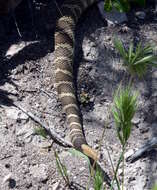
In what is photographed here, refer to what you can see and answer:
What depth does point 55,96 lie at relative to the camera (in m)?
5.33

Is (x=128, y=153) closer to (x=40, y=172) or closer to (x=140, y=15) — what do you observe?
(x=40, y=172)

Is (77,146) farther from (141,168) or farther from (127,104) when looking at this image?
(127,104)

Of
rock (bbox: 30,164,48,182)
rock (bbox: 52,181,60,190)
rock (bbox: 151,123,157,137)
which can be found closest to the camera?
rock (bbox: 52,181,60,190)

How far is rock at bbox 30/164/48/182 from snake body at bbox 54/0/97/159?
0.40 meters

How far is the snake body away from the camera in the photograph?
4.73 meters

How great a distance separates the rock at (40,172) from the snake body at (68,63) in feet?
1.31

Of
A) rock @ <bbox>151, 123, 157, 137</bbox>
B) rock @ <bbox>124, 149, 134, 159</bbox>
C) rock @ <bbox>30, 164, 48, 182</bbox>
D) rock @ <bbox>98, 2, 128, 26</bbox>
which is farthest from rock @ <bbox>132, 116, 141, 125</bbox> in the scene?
rock @ <bbox>98, 2, 128, 26</bbox>

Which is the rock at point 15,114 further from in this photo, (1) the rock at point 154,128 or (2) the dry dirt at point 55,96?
(1) the rock at point 154,128

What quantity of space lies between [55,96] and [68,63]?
27.1 inches

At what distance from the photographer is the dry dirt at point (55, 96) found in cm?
432

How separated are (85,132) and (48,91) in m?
0.82

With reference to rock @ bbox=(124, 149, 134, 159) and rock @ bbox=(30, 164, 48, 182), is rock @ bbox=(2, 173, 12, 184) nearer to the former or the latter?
rock @ bbox=(30, 164, 48, 182)

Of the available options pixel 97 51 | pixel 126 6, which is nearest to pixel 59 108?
pixel 97 51

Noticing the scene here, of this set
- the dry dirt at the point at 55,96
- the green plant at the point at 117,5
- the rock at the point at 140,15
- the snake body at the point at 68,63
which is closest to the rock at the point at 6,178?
the dry dirt at the point at 55,96
